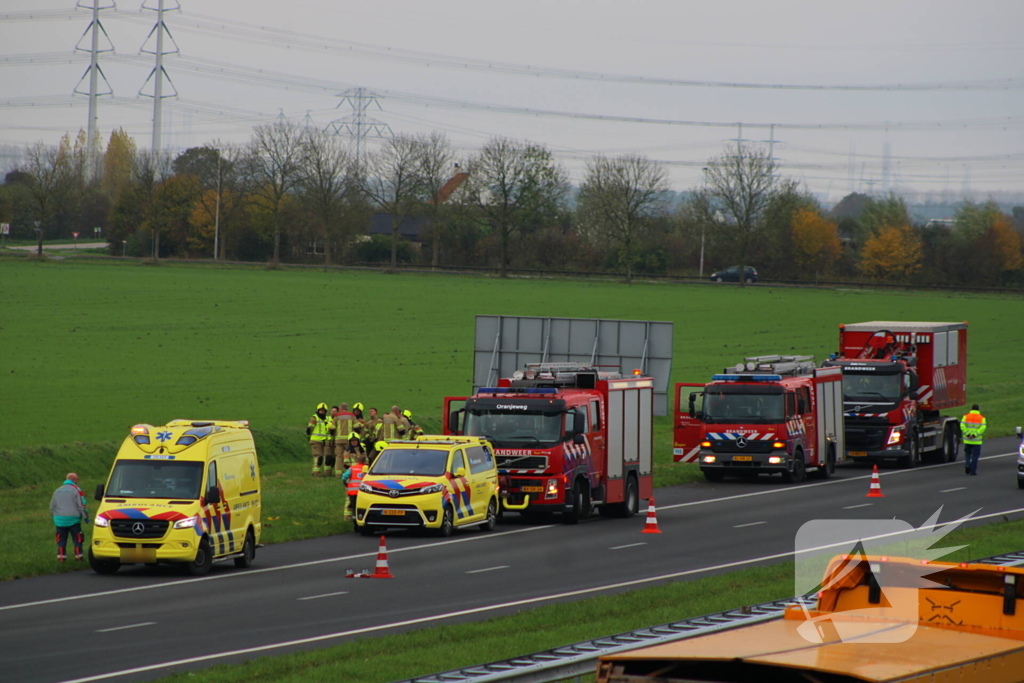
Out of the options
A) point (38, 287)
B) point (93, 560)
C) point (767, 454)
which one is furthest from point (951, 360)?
point (38, 287)

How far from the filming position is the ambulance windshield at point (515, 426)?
1088 inches

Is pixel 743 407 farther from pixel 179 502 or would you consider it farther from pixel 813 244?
pixel 813 244

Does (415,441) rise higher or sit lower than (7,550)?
higher

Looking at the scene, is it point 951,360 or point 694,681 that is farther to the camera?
point 951,360

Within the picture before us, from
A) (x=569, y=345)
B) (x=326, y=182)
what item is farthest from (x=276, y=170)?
(x=569, y=345)

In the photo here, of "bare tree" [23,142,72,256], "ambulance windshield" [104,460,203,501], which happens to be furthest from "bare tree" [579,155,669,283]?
"ambulance windshield" [104,460,203,501]

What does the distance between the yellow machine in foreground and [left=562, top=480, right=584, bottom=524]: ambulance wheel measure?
67.0ft

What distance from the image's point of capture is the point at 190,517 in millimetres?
21203

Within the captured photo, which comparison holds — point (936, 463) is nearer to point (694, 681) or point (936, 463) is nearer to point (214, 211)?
point (694, 681)

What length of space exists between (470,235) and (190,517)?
110 meters

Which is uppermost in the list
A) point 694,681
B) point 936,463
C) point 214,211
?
point 214,211

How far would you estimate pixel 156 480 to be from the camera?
21891mm

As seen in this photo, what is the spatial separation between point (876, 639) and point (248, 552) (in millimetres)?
17361

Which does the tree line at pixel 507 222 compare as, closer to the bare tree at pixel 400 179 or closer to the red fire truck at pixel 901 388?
the bare tree at pixel 400 179
